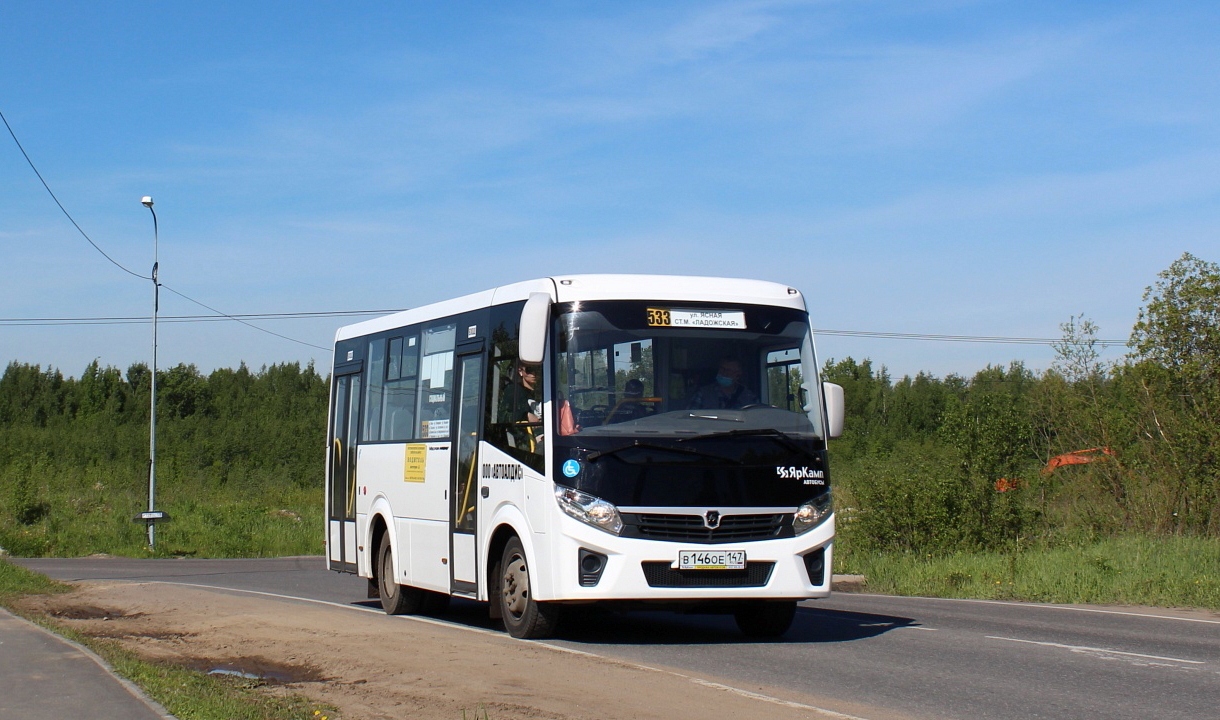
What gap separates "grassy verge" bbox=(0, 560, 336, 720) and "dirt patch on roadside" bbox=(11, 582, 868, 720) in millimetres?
245

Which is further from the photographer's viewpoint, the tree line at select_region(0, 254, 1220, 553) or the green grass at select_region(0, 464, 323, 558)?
the green grass at select_region(0, 464, 323, 558)

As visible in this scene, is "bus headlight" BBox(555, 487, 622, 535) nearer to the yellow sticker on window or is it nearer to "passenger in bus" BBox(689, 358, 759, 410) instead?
"passenger in bus" BBox(689, 358, 759, 410)

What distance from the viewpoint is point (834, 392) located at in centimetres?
1167

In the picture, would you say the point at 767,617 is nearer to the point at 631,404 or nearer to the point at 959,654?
the point at 959,654

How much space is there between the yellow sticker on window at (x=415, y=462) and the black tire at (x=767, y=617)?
3868 mm

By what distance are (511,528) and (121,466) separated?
54.9 m

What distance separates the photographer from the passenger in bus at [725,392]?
1125 centimetres

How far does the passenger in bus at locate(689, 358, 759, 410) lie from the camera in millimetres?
11250

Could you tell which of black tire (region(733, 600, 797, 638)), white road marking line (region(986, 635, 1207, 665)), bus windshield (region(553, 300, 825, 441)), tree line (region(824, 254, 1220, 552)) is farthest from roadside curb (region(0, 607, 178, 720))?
tree line (region(824, 254, 1220, 552))

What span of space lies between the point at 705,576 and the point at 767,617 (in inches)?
63.1

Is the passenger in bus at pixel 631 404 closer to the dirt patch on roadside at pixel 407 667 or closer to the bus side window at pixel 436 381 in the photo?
the dirt patch on roadside at pixel 407 667

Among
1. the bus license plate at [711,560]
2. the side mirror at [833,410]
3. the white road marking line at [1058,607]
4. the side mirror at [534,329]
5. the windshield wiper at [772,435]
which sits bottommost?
the white road marking line at [1058,607]

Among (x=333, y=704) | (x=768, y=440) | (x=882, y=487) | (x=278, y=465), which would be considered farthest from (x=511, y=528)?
(x=278, y=465)

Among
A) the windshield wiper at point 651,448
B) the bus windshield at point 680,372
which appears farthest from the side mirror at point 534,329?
the windshield wiper at point 651,448
